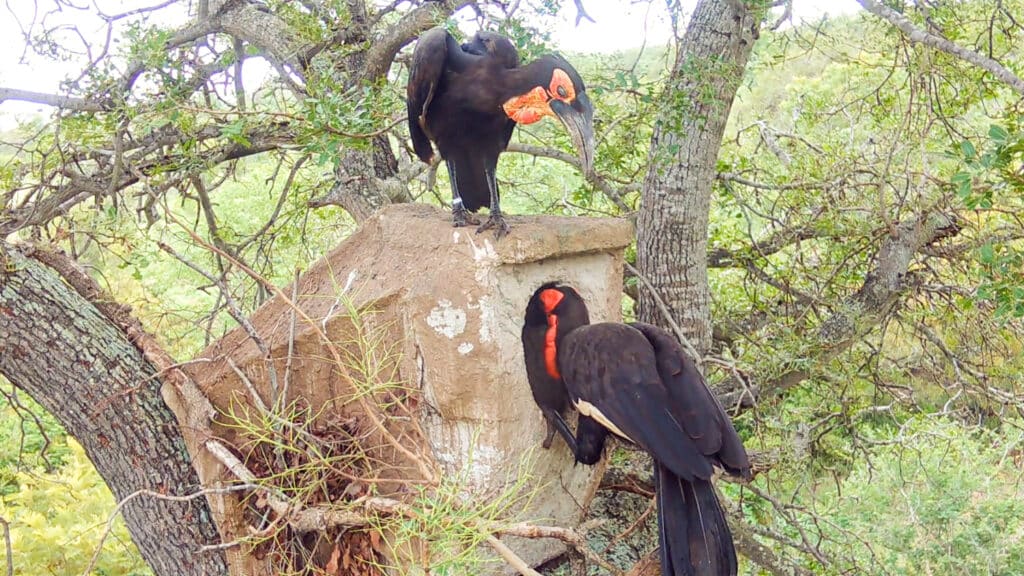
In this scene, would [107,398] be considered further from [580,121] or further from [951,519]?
[951,519]

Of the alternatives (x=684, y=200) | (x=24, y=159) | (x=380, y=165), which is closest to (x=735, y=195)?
(x=684, y=200)

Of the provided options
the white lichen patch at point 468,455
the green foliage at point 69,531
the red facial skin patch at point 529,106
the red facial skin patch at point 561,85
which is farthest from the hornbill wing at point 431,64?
the green foliage at point 69,531

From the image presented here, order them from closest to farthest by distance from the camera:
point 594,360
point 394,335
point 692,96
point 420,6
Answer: point 594,360 < point 394,335 < point 692,96 < point 420,6

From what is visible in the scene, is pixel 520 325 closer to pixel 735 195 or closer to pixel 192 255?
pixel 735 195

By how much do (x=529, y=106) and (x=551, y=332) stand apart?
595mm

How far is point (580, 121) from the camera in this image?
91.7 inches

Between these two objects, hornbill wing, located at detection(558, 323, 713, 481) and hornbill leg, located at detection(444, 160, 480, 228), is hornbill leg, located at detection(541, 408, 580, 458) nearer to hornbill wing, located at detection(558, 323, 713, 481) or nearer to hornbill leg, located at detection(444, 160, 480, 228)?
hornbill wing, located at detection(558, 323, 713, 481)

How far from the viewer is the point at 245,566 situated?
8.32 feet

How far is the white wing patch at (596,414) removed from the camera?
2.21m

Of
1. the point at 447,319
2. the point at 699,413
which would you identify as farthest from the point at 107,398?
the point at 699,413

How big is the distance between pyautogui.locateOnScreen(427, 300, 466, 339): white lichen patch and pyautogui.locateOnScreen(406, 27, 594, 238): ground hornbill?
0.24 m

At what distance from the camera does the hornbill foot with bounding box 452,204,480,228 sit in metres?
2.50

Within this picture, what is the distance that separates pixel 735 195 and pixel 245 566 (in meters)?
2.52

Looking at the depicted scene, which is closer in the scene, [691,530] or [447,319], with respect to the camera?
[691,530]
